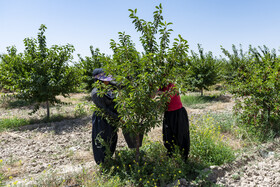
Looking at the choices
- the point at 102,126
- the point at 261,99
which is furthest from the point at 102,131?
the point at 261,99

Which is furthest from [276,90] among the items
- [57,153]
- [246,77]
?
[57,153]

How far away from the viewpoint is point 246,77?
4.84m

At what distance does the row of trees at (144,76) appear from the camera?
9.19 feet

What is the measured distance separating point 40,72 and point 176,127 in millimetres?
5339

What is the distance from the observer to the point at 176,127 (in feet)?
11.2

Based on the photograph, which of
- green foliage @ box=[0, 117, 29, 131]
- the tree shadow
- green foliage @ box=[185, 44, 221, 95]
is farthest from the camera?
green foliage @ box=[185, 44, 221, 95]

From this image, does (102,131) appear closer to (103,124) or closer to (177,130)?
(103,124)

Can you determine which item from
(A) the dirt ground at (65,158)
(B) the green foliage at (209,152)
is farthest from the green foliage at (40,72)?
(B) the green foliage at (209,152)

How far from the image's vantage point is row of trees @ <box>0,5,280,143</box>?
2.80 m

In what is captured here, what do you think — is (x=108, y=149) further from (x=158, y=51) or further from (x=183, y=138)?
(x=158, y=51)

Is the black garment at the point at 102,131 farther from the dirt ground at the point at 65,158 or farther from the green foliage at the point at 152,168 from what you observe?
the dirt ground at the point at 65,158

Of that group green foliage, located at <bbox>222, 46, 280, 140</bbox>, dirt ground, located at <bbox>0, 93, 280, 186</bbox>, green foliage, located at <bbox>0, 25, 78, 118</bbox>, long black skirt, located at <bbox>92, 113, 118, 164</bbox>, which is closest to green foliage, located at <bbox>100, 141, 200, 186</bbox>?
long black skirt, located at <bbox>92, 113, 118, 164</bbox>

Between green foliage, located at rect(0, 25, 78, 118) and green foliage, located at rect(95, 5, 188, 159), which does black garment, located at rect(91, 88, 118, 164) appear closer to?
green foliage, located at rect(95, 5, 188, 159)

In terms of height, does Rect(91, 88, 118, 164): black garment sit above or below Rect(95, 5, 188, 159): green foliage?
below
